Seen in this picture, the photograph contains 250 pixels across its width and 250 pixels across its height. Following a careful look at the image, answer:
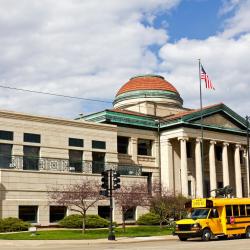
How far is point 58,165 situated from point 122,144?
1182 cm

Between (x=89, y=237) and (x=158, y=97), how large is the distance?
36636 millimetres

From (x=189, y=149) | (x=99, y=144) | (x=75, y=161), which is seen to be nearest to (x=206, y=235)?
(x=75, y=161)

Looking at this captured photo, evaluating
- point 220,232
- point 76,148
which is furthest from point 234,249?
point 76,148

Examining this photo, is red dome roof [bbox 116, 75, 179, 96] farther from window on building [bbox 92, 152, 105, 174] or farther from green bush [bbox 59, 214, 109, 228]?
green bush [bbox 59, 214, 109, 228]

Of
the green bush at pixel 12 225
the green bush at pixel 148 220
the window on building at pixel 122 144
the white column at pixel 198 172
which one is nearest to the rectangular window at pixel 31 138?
the green bush at pixel 12 225

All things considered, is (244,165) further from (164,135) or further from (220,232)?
(220,232)

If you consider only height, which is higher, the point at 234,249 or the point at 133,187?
the point at 133,187

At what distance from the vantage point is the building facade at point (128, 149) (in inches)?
1603

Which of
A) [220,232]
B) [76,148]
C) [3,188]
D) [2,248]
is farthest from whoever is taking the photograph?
Result: [76,148]

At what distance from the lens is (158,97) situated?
65438 mm

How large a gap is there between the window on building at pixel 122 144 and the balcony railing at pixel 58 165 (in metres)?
4.36

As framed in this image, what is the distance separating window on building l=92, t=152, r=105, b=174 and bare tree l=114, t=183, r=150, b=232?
341 centimetres

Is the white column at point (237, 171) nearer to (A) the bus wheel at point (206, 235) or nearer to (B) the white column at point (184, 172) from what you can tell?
(B) the white column at point (184, 172)

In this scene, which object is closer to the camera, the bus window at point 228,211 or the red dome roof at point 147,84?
the bus window at point 228,211
